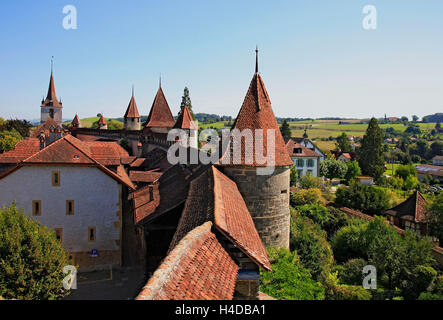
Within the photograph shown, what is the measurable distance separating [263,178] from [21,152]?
1921 cm

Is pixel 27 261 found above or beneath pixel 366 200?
above

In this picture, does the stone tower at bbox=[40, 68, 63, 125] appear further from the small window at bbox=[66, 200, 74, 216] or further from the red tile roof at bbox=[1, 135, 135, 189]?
the small window at bbox=[66, 200, 74, 216]

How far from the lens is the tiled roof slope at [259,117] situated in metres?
16.7

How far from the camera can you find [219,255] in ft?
24.3

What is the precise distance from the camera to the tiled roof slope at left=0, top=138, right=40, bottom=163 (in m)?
23.8

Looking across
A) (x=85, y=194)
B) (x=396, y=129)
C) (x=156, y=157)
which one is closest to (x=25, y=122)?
(x=156, y=157)

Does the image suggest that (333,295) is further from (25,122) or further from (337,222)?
(25,122)

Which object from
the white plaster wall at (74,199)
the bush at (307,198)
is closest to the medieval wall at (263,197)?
the white plaster wall at (74,199)

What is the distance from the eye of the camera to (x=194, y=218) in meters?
10.0

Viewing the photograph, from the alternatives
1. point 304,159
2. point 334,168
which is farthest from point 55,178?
point 334,168

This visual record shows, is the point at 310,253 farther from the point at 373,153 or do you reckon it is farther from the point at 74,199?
the point at 373,153
